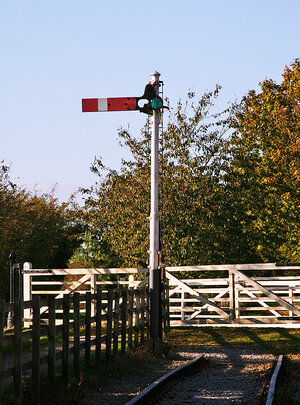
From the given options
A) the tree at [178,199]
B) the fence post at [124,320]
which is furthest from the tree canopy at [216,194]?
the fence post at [124,320]

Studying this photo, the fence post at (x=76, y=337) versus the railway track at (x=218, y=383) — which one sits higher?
the fence post at (x=76, y=337)

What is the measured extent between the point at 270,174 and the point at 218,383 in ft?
61.2

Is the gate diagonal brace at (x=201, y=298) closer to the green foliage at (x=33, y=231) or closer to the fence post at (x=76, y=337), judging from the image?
the fence post at (x=76, y=337)

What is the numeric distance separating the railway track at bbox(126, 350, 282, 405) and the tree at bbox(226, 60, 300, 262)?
13.2m

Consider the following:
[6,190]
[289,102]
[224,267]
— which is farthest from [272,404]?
[6,190]

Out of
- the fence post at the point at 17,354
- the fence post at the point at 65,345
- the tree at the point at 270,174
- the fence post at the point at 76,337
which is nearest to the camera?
the fence post at the point at 17,354

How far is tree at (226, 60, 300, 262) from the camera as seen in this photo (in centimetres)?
2481

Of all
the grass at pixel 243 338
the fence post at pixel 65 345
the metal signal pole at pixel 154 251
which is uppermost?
the metal signal pole at pixel 154 251

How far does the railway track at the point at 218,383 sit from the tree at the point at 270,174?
13.2 m

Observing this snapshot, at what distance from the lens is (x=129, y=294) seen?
12164mm

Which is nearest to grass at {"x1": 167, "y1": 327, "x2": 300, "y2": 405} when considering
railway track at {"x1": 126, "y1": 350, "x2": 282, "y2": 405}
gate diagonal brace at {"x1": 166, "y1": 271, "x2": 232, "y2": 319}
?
gate diagonal brace at {"x1": 166, "y1": 271, "x2": 232, "y2": 319}

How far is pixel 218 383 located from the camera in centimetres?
913

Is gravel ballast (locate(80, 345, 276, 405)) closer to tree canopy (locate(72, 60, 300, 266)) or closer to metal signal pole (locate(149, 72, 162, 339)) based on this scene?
metal signal pole (locate(149, 72, 162, 339))

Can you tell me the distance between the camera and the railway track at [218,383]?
7.76 m
